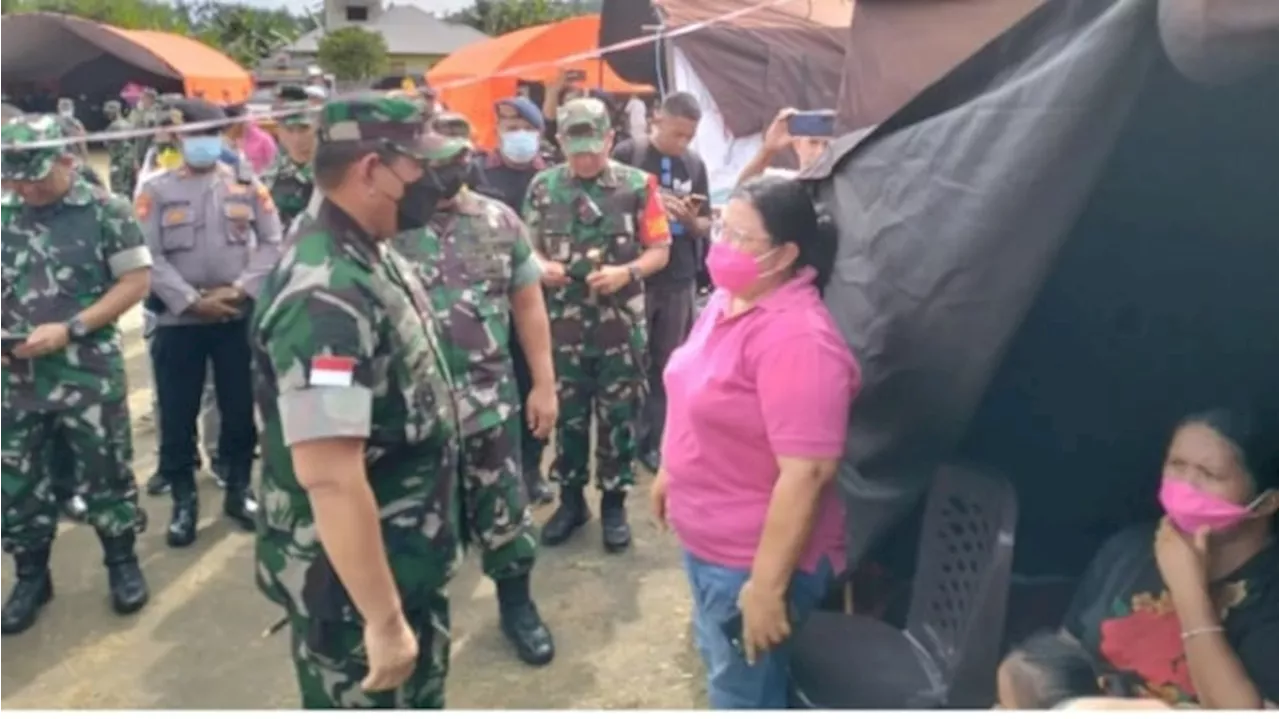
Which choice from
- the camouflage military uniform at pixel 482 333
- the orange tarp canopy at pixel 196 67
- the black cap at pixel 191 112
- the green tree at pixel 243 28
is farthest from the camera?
the green tree at pixel 243 28

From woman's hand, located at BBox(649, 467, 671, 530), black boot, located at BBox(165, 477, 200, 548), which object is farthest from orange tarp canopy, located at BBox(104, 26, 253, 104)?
woman's hand, located at BBox(649, 467, 671, 530)

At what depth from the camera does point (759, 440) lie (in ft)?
8.53

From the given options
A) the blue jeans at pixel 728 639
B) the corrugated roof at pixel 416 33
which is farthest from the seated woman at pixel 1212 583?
the corrugated roof at pixel 416 33

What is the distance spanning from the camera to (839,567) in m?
2.80

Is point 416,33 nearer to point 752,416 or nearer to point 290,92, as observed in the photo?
point 290,92

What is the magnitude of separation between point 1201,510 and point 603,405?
2.70 meters

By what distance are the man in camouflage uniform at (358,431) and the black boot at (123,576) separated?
209cm

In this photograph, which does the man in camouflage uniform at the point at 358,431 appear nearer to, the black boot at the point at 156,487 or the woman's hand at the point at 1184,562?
the woman's hand at the point at 1184,562

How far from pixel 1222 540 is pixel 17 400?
370 cm

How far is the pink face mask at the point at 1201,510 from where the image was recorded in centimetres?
243

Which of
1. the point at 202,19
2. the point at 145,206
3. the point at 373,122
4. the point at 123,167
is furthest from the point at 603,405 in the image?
the point at 202,19

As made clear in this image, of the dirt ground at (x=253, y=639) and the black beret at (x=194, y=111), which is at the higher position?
the black beret at (x=194, y=111)

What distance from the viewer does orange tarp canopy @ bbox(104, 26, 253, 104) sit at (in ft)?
82.1

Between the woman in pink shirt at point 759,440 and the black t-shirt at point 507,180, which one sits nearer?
the woman in pink shirt at point 759,440
